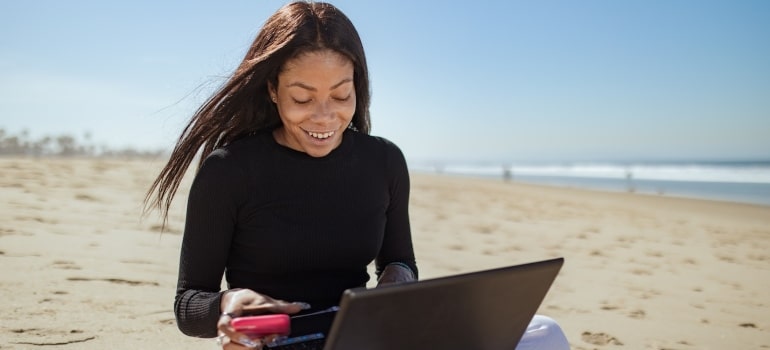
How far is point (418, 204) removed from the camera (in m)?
10.6

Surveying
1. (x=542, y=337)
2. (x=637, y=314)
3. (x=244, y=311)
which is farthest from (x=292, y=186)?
(x=637, y=314)

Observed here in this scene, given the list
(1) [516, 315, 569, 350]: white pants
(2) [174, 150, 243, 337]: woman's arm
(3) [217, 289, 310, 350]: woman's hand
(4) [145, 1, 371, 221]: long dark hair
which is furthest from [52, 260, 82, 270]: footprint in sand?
(1) [516, 315, 569, 350]: white pants

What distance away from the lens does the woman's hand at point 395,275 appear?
1776 millimetres

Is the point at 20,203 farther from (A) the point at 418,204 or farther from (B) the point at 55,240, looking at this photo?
(A) the point at 418,204

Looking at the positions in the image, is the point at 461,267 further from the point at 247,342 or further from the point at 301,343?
the point at 247,342

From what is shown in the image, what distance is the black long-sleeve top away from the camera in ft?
5.25

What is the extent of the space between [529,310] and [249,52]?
44.5 inches

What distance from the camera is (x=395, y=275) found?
1799 mm

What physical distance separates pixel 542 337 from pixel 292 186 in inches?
33.3

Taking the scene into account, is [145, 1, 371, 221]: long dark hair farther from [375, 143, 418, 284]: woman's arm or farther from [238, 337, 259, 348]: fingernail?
[238, 337, 259, 348]: fingernail

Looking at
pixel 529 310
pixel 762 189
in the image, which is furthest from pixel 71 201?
pixel 762 189

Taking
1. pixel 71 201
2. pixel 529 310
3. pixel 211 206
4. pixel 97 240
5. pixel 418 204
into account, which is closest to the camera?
pixel 529 310

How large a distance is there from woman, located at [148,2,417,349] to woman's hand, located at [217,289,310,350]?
24 centimetres

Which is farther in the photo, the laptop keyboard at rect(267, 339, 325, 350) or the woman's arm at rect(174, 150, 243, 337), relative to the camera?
the woman's arm at rect(174, 150, 243, 337)
